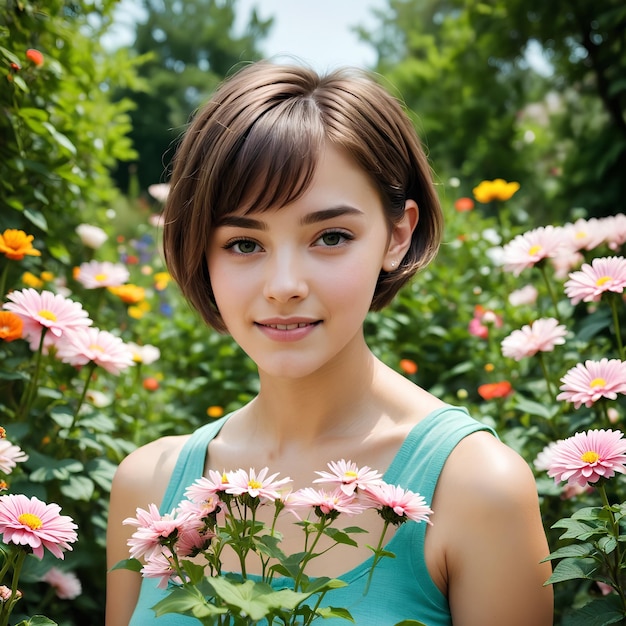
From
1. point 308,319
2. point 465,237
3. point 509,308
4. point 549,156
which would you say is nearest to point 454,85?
point 549,156

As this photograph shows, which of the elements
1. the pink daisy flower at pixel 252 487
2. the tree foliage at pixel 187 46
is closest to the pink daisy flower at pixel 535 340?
the pink daisy flower at pixel 252 487

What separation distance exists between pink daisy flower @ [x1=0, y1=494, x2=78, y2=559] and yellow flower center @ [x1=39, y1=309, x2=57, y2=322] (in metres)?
0.60

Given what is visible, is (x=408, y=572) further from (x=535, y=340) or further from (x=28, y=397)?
(x=28, y=397)

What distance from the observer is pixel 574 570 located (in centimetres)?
128

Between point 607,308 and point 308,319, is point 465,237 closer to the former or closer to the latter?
point 607,308

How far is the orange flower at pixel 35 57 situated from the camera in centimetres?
202

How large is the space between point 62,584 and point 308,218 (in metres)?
1.09

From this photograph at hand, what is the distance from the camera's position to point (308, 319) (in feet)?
4.74

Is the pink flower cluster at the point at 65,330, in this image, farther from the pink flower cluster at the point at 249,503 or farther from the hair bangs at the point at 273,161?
the pink flower cluster at the point at 249,503

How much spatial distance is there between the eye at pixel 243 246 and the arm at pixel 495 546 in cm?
52

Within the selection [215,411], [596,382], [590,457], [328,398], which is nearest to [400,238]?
[328,398]

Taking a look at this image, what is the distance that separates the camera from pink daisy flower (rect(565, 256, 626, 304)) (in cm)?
170

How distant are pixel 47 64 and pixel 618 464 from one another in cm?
165

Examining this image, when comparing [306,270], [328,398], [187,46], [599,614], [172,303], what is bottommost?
[599,614]
